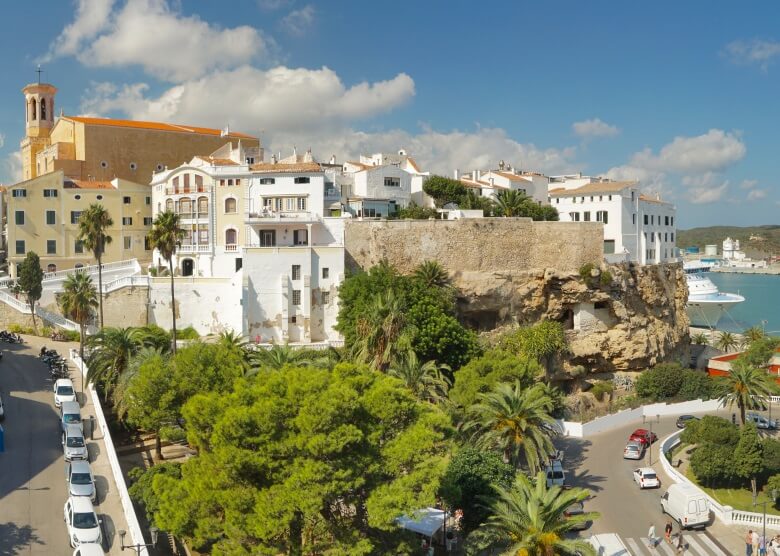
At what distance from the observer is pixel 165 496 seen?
899 inches

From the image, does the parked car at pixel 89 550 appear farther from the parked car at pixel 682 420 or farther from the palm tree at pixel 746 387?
the parked car at pixel 682 420

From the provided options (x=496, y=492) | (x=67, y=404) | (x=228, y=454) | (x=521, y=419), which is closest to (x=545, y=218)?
(x=521, y=419)

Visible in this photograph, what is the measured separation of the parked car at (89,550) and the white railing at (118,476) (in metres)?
1.13

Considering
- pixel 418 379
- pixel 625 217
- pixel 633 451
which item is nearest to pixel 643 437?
pixel 633 451

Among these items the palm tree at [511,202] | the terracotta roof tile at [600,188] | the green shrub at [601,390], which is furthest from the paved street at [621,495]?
the terracotta roof tile at [600,188]

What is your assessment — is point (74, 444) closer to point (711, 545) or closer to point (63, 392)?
point (63, 392)

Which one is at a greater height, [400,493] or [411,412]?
[411,412]

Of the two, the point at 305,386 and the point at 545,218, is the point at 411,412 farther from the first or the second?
the point at 545,218

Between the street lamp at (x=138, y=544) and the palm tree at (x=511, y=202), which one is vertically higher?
the palm tree at (x=511, y=202)

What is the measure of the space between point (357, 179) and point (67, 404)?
34.1 meters

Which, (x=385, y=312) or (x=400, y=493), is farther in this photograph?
(x=385, y=312)

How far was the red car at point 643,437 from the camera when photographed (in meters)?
41.5

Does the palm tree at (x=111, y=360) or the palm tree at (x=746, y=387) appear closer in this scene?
the palm tree at (x=111, y=360)

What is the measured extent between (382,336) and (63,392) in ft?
54.1
